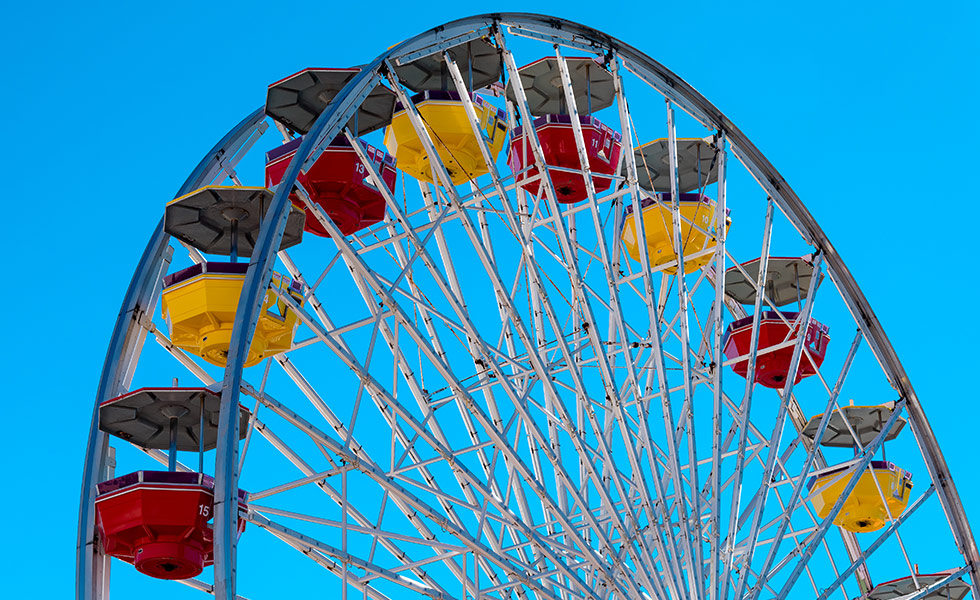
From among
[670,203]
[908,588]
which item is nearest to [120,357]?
[670,203]

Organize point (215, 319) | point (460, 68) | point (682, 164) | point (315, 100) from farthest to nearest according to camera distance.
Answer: point (682, 164)
point (460, 68)
point (315, 100)
point (215, 319)

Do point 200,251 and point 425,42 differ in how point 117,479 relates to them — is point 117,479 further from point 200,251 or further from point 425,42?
point 425,42

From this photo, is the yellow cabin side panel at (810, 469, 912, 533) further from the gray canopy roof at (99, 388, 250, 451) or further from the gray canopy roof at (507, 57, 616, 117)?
the gray canopy roof at (99, 388, 250, 451)

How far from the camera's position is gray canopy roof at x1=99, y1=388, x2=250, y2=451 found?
13.1m

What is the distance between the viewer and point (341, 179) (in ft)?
53.3

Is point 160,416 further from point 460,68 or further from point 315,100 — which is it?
point 460,68

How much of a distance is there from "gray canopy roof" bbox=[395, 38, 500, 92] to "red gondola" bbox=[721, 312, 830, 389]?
530cm

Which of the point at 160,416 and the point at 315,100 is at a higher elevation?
the point at 315,100

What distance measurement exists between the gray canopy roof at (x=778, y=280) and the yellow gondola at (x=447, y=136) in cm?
465

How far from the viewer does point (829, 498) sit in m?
20.4

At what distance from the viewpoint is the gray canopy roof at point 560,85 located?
16750 millimetres

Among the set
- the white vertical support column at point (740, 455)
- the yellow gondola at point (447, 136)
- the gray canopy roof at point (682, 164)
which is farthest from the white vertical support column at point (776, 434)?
the yellow gondola at point (447, 136)

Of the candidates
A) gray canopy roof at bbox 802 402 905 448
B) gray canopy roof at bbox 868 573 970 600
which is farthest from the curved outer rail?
Answer: gray canopy roof at bbox 868 573 970 600

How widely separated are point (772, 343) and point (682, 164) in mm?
2561
